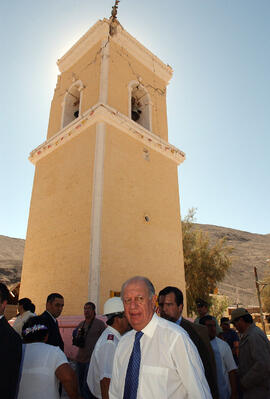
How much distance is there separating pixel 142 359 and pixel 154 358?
0.30 ft

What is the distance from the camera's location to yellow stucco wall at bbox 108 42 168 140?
412 inches

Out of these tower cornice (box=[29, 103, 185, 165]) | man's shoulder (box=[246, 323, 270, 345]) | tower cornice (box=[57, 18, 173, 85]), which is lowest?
man's shoulder (box=[246, 323, 270, 345])

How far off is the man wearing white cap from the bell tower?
4097 mm

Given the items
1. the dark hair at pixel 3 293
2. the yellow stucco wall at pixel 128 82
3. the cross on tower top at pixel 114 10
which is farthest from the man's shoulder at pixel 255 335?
the cross on tower top at pixel 114 10

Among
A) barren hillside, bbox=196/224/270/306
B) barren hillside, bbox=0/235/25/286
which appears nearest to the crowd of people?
barren hillside, bbox=196/224/270/306

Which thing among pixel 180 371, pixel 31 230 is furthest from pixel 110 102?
pixel 180 371

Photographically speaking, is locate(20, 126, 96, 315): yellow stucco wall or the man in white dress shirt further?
locate(20, 126, 96, 315): yellow stucco wall

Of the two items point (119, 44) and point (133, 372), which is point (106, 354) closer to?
point (133, 372)

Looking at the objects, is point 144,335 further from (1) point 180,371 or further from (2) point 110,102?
(2) point 110,102

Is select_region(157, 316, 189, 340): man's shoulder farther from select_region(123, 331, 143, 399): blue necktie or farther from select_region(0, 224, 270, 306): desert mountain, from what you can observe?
select_region(0, 224, 270, 306): desert mountain

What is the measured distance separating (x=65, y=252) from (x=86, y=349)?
403cm

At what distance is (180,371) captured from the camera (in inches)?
61.0

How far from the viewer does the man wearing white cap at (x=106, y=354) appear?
2.57m

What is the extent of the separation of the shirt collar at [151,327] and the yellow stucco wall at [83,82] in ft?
31.0
